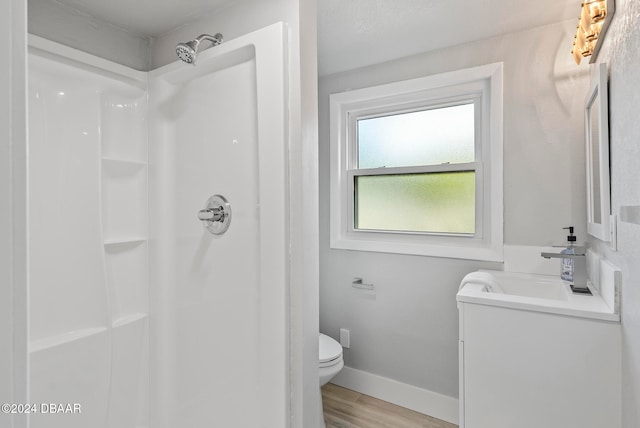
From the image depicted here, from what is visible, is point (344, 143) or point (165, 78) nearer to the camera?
point (165, 78)

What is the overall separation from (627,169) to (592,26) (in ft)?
2.34

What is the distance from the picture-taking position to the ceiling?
53.7 inches

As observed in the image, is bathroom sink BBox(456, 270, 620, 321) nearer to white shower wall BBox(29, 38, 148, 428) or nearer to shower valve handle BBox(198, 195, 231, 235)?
shower valve handle BBox(198, 195, 231, 235)

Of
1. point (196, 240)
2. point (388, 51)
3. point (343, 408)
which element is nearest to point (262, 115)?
point (196, 240)

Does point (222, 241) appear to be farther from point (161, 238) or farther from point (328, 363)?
point (328, 363)

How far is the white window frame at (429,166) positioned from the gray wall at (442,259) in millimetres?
50

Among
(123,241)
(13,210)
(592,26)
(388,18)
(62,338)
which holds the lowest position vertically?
(62,338)

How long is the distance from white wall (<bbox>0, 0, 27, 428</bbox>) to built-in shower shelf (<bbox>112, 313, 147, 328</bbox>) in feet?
4.40

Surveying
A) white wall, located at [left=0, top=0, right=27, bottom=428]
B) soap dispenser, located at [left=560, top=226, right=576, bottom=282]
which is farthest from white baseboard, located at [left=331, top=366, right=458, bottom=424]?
white wall, located at [left=0, top=0, right=27, bottom=428]

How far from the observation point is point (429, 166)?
2.18 meters

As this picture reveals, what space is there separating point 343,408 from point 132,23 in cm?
238

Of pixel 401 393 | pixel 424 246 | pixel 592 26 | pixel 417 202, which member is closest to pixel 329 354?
pixel 401 393

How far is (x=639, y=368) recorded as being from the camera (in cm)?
88

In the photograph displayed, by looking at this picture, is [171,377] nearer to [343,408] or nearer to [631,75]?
[343,408]
